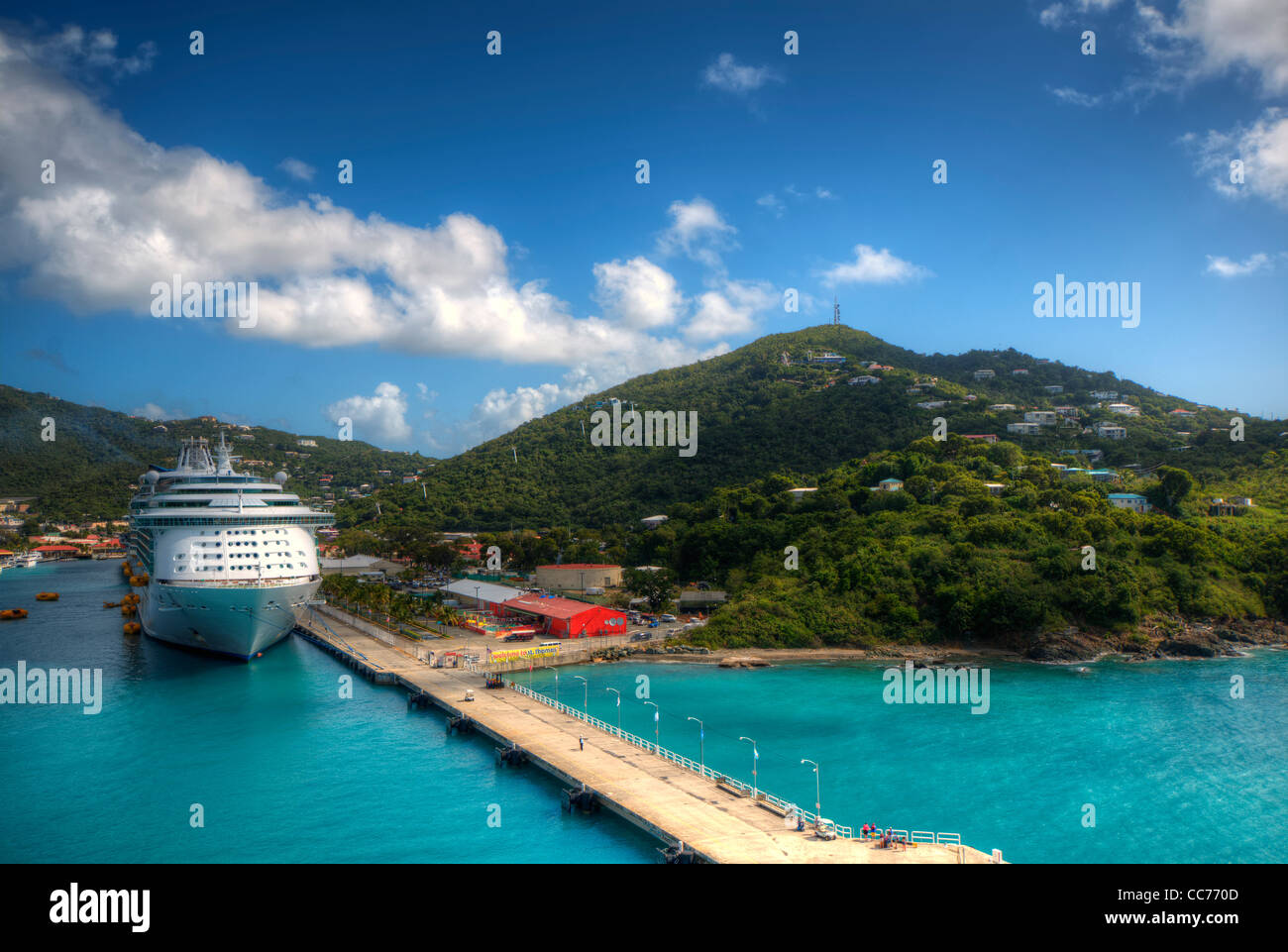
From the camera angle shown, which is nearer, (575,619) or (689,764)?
(689,764)

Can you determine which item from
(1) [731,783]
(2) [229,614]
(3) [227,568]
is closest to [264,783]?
(1) [731,783]

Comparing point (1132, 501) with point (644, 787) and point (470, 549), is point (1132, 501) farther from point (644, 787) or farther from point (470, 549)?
point (470, 549)

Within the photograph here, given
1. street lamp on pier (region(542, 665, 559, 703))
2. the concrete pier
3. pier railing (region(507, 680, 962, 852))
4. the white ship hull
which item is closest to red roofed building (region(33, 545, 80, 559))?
the white ship hull

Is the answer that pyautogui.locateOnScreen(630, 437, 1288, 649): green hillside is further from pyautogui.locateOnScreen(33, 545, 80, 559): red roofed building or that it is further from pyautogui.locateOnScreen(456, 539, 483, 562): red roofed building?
pyautogui.locateOnScreen(33, 545, 80, 559): red roofed building

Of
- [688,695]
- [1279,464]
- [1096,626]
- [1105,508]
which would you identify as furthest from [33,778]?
[1279,464]

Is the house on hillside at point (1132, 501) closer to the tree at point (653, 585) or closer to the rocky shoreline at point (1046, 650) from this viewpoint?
the rocky shoreline at point (1046, 650)

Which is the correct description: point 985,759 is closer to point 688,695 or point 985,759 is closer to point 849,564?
point 688,695

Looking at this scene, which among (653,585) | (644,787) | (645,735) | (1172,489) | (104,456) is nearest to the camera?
(644,787)
